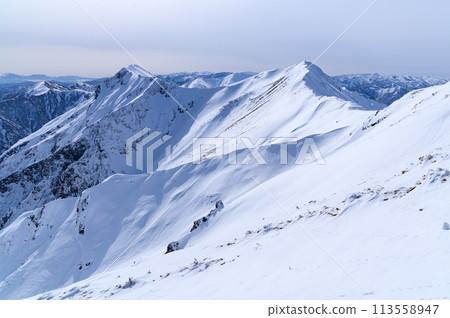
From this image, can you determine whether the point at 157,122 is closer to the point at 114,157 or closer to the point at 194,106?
the point at 194,106

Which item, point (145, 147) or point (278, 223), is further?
point (145, 147)

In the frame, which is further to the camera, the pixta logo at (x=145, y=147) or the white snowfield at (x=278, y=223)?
the pixta logo at (x=145, y=147)

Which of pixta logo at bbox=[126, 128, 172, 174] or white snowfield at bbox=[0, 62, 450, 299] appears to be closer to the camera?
white snowfield at bbox=[0, 62, 450, 299]

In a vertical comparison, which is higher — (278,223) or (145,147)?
(145,147)

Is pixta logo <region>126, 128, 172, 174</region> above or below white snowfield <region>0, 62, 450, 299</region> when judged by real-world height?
above

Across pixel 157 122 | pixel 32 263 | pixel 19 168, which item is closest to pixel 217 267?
pixel 32 263
